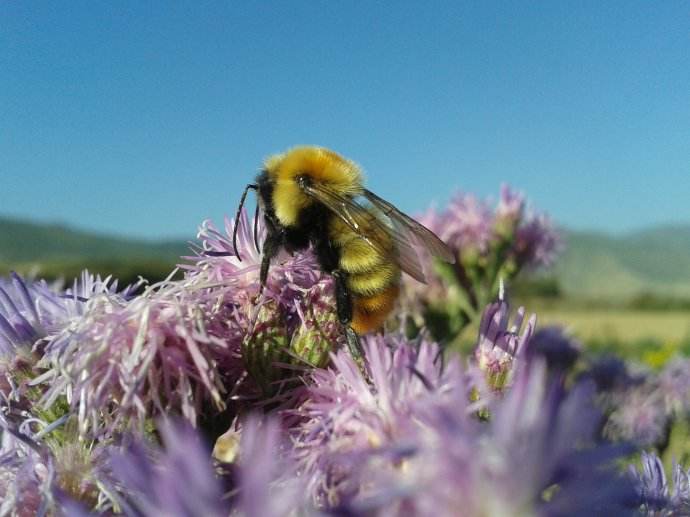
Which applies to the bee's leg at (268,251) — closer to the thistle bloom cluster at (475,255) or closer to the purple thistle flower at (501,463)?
the purple thistle flower at (501,463)

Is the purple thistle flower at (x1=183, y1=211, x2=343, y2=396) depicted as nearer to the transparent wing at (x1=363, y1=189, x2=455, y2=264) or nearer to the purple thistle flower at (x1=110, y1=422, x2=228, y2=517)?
the transparent wing at (x1=363, y1=189, x2=455, y2=264)

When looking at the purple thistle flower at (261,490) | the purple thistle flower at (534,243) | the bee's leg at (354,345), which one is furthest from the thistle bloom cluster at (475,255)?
the purple thistle flower at (261,490)

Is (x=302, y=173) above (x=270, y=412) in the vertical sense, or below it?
above

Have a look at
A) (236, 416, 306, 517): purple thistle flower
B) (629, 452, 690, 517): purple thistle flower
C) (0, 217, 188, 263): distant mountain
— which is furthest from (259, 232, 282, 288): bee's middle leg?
(0, 217, 188, 263): distant mountain

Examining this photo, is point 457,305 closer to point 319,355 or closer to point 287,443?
point 319,355

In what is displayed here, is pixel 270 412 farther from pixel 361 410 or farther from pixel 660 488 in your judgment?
pixel 660 488

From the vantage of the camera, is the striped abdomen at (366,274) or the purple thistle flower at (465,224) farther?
the purple thistle flower at (465,224)

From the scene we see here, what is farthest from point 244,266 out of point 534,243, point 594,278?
point 594,278
